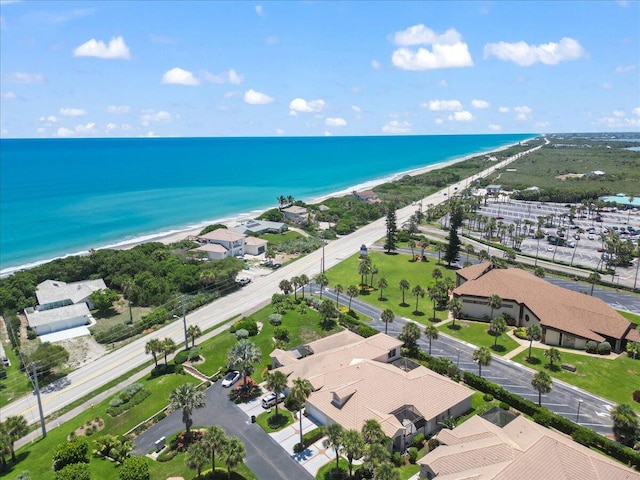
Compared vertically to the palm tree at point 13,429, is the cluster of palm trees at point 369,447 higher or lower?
higher

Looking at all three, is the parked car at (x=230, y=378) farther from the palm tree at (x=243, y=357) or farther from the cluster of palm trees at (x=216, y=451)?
the cluster of palm trees at (x=216, y=451)

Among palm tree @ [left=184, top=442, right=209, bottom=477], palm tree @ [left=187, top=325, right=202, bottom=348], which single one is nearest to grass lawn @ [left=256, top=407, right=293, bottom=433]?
palm tree @ [left=184, top=442, right=209, bottom=477]

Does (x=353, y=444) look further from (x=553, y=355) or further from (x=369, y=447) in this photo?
(x=553, y=355)

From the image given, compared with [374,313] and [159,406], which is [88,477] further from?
[374,313]

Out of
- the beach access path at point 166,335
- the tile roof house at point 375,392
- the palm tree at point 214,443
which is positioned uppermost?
the palm tree at point 214,443

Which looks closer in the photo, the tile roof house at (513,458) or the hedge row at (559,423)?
the tile roof house at (513,458)

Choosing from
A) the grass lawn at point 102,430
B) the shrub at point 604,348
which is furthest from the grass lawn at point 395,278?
the grass lawn at point 102,430
